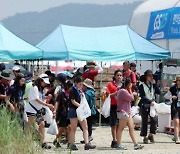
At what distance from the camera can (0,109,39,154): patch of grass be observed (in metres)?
9.58

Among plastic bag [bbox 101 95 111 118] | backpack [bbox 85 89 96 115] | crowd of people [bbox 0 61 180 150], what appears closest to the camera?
crowd of people [bbox 0 61 180 150]

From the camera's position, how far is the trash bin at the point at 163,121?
17281mm

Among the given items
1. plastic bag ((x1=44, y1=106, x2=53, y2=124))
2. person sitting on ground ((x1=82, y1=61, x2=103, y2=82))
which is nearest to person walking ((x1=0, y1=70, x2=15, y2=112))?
plastic bag ((x1=44, y1=106, x2=53, y2=124))

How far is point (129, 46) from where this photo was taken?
754 inches

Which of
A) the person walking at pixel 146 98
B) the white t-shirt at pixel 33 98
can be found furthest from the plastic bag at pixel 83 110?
Answer: the person walking at pixel 146 98

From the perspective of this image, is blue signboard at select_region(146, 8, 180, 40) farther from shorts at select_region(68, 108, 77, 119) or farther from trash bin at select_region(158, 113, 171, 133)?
shorts at select_region(68, 108, 77, 119)

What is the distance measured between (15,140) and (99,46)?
9313mm

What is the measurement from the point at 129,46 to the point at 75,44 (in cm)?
173

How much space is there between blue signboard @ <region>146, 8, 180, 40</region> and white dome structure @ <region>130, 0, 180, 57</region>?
0.24 meters

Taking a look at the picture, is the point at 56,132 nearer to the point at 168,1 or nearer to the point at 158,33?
the point at 158,33

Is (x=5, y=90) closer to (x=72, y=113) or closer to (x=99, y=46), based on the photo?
(x=72, y=113)

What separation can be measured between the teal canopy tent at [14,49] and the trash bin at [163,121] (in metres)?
3.83

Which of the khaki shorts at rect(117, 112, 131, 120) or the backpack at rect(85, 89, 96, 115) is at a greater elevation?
the backpack at rect(85, 89, 96, 115)

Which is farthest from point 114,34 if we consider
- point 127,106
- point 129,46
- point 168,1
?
point 168,1
